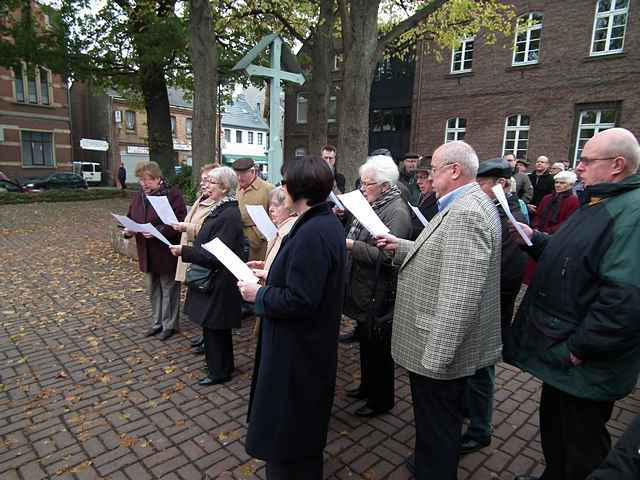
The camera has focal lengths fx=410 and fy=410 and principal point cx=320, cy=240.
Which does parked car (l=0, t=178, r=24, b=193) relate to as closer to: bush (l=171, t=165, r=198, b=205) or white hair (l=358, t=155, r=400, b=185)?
bush (l=171, t=165, r=198, b=205)

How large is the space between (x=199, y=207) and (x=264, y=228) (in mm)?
1127

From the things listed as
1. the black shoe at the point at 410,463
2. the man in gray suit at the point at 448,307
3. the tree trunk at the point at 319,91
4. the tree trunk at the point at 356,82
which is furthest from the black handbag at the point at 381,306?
the tree trunk at the point at 319,91

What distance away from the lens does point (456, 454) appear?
225cm

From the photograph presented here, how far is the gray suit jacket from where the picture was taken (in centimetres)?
200

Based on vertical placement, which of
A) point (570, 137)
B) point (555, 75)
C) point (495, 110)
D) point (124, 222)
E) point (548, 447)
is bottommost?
point (548, 447)

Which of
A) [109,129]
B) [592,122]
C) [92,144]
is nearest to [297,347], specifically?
[592,122]

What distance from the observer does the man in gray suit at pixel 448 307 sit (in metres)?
2.01

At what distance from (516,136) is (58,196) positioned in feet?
69.9

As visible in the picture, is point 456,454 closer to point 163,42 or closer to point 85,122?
point 163,42

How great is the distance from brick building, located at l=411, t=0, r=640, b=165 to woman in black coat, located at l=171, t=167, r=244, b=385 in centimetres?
1451

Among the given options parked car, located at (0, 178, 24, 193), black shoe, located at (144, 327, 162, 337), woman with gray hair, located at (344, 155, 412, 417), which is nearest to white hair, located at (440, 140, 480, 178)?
woman with gray hair, located at (344, 155, 412, 417)

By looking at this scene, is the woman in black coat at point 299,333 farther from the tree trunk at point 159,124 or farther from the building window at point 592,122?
the building window at point 592,122

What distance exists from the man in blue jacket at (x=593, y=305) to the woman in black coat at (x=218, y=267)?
2.39 metres

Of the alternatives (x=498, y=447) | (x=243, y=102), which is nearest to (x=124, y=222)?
(x=498, y=447)
